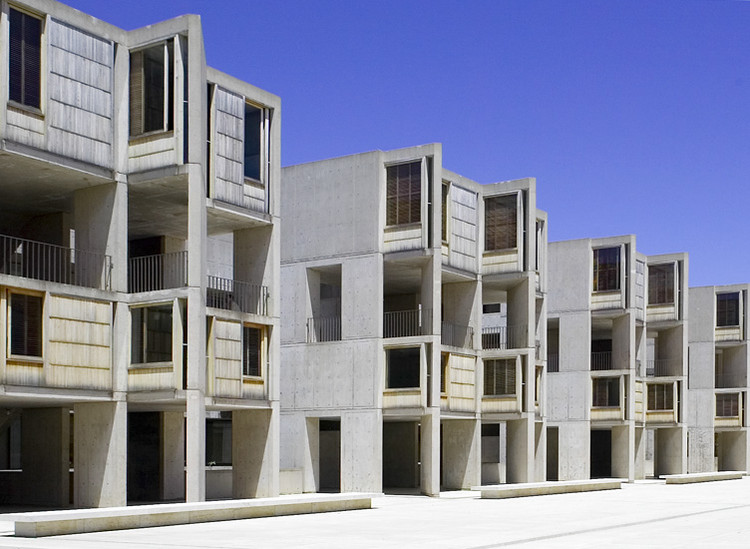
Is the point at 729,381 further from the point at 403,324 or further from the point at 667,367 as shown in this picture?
the point at 403,324

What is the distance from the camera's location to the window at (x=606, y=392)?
61312 mm

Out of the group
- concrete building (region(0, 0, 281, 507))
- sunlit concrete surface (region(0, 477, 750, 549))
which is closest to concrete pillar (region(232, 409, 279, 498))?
concrete building (region(0, 0, 281, 507))

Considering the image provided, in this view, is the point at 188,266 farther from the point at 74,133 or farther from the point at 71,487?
the point at 71,487

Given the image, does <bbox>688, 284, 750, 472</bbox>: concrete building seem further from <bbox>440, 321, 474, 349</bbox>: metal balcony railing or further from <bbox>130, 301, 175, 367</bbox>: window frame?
<bbox>130, 301, 175, 367</bbox>: window frame

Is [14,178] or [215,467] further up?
[14,178]

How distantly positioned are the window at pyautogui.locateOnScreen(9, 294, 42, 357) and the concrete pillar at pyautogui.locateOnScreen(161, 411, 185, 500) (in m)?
11.4

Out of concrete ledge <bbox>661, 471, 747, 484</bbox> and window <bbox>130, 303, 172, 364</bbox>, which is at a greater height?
window <bbox>130, 303, 172, 364</bbox>

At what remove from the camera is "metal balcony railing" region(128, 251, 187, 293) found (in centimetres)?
3488

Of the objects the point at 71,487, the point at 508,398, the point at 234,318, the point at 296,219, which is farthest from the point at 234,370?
the point at 508,398

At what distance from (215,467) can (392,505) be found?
876cm

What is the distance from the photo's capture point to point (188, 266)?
31.7 metres

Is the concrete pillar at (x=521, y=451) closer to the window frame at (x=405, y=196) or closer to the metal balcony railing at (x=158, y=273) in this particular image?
the window frame at (x=405, y=196)

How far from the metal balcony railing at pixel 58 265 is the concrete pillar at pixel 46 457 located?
16.0 feet

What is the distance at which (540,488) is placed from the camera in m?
43.7
